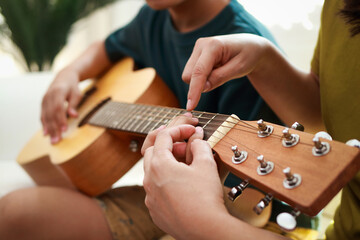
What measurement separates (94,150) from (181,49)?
0.29 meters

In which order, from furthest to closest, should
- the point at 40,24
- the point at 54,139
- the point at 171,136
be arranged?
the point at 40,24 < the point at 54,139 < the point at 171,136

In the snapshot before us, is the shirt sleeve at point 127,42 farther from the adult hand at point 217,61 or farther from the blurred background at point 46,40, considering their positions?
the adult hand at point 217,61

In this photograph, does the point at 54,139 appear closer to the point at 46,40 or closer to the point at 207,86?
the point at 207,86

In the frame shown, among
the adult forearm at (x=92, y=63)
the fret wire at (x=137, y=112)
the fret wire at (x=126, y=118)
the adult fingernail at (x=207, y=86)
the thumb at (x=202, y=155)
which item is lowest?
the adult forearm at (x=92, y=63)

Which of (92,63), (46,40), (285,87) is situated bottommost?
(46,40)

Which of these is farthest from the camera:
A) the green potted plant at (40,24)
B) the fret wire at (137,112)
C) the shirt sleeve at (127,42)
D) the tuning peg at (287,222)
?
the green potted plant at (40,24)

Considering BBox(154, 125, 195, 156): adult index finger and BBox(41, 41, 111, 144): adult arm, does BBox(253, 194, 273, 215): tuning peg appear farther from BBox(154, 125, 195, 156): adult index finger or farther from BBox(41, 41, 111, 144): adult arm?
BBox(41, 41, 111, 144): adult arm

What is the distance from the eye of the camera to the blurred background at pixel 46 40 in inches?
22.1

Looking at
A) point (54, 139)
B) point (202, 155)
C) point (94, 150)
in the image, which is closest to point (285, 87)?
point (202, 155)

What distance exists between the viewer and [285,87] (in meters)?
0.59

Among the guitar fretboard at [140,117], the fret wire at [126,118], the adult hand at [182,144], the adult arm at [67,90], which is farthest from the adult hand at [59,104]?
the adult hand at [182,144]

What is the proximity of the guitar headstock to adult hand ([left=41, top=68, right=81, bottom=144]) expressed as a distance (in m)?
0.60

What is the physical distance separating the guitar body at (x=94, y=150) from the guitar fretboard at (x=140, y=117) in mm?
23

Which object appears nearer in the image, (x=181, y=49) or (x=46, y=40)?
(x=181, y=49)
